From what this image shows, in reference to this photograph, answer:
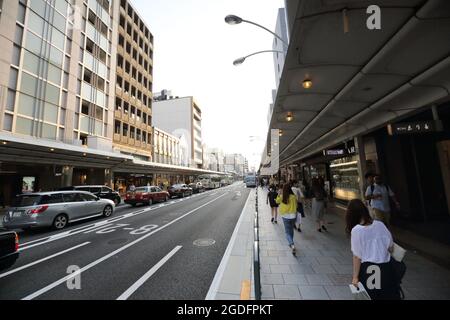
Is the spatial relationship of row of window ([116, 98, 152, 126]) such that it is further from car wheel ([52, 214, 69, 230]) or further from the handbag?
the handbag

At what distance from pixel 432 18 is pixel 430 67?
1.86 metres

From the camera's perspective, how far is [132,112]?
120 feet

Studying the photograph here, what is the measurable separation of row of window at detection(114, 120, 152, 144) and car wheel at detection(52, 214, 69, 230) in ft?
78.2

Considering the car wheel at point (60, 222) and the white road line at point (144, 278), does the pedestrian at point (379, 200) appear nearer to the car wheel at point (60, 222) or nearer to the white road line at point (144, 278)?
the white road line at point (144, 278)

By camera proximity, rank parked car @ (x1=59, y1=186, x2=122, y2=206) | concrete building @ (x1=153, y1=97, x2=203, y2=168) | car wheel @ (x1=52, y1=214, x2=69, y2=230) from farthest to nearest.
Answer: concrete building @ (x1=153, y1=97, x2=203, y2=168)
parked car @ (x1=59, y1=186, x2=122, y2=206)
car wheel @ (x1=52, y1=214, x2=69, y2=230)

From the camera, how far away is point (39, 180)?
20188 mm

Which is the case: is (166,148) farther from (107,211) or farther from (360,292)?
(360,292)

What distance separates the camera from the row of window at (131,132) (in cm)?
3216

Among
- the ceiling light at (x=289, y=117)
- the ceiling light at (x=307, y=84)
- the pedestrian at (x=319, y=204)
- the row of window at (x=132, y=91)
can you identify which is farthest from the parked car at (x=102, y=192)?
the row of window at (x=132, y=91)

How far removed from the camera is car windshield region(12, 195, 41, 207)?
358 inches

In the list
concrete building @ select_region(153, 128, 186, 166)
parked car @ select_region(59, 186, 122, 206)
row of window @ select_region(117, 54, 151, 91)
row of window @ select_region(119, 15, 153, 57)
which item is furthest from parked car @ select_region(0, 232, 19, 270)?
concrete building @ select_region(153, 128, 186, 166)

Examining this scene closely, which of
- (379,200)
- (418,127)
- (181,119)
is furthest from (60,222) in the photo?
(181,119)

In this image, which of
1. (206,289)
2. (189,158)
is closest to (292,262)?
(206,289)
